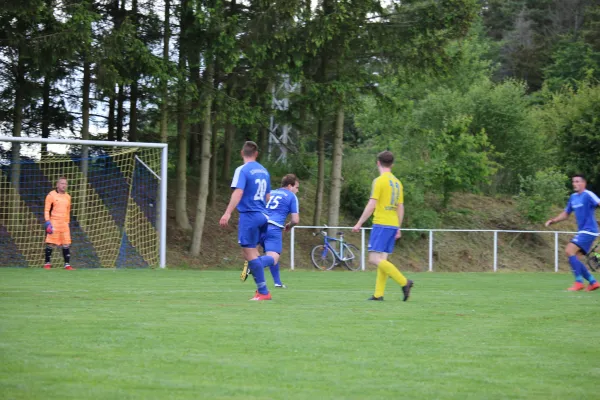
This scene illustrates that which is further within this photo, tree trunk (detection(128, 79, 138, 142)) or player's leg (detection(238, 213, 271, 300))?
tree trunk (detection(128, 79, 138, 142))

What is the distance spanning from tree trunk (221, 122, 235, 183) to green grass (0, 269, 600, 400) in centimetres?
1803

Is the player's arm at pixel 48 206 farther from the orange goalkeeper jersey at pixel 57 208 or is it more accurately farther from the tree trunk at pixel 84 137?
the tree trunk at pixel 84 137

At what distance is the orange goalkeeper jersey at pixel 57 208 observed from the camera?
756 inches

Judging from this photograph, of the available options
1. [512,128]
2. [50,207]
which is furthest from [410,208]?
[50,207]

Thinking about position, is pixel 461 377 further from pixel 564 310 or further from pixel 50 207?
pixel 50 207

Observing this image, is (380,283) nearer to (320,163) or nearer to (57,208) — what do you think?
(57,208)

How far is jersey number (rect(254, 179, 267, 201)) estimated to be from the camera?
10.9 meters

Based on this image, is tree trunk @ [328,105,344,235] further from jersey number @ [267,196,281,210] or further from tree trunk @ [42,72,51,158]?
jersey number @ [267,196,281,210]

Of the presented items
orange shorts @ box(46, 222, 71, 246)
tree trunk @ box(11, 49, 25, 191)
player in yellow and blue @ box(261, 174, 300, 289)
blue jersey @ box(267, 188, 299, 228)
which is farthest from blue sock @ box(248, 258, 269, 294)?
tree trunk @ box(11, 49, 25, 191)

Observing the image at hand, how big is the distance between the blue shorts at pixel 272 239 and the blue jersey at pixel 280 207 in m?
0.12

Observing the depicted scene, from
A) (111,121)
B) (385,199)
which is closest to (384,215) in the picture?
(385,199)

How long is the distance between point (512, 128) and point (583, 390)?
34.2m

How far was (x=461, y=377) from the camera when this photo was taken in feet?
17.8

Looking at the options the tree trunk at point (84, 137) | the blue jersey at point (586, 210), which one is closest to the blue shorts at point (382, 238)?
the blue jersey at point (586, 210)
